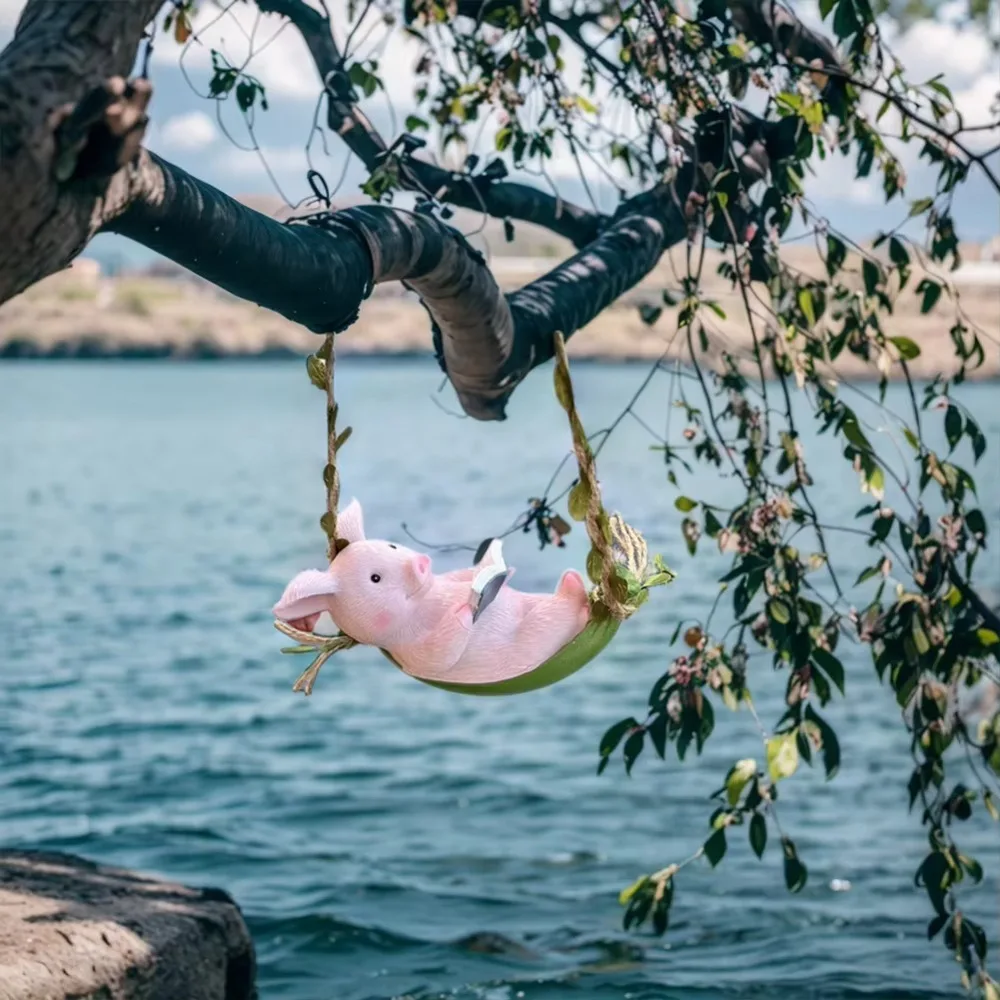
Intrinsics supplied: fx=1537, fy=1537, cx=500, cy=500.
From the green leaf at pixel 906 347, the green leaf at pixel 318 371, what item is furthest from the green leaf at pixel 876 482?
the green leaf at pixel 318 371

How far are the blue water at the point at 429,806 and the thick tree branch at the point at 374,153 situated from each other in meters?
0.63

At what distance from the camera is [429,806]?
9555mm

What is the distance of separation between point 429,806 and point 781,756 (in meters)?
6.31

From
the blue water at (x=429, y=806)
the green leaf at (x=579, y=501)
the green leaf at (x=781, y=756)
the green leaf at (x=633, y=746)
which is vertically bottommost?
the blue water at (x=429, y=806)

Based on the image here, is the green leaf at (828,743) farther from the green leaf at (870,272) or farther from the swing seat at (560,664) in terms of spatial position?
the green leaf at (870,272)

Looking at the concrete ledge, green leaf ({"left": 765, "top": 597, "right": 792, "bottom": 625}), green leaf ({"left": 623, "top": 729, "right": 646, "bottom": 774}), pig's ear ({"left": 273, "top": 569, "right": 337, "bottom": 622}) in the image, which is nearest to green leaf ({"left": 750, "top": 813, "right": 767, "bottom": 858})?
green leaf ({"left": 623, "top": 729, "right": 646, "bottom": 774})

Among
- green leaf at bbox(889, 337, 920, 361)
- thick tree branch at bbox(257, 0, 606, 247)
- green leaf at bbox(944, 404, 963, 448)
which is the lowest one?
green leaf at bbox(944, 404, 963, 448)

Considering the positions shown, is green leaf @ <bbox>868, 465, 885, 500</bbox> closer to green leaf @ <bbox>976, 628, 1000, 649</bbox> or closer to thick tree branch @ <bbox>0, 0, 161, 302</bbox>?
green leaf @ <bbox>976, 628, 1000, 649</bbox>

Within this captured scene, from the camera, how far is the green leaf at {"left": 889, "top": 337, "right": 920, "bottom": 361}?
384 cm

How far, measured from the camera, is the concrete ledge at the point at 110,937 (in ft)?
13.5

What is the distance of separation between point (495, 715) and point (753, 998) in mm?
6047

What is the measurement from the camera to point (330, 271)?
2770 millimetres

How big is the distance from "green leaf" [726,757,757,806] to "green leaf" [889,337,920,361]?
1096mm

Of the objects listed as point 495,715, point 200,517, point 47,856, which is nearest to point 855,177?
point 47,856
